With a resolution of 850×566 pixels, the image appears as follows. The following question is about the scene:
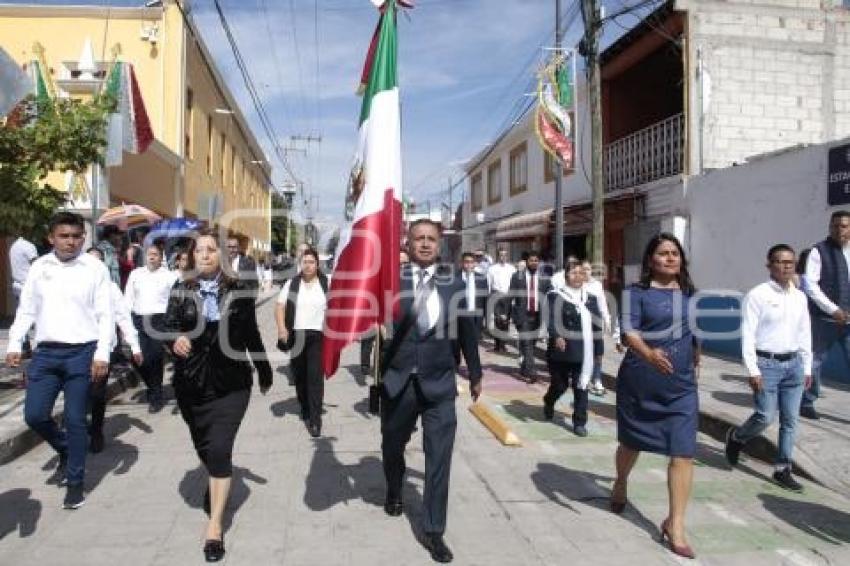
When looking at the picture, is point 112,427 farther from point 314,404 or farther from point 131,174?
point 131,174

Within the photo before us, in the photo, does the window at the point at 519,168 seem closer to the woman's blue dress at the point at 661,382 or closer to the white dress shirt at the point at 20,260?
the white dress shirt at the point at 20,260

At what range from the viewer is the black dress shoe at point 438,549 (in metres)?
4.16

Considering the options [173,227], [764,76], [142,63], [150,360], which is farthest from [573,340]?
[142,63]

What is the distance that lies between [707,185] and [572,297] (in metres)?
6.60

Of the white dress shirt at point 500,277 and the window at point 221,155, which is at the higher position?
the window at point 221,155

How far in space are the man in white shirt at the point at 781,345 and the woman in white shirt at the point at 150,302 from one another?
551 centimetres

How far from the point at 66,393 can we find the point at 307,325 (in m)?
2.54

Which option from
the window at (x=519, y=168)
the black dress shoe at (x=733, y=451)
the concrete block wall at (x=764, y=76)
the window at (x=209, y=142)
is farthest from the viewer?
the window at (x=209, y=142)

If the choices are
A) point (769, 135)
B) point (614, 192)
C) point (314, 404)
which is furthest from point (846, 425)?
point (614, 192)

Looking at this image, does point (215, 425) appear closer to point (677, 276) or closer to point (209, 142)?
point (677, 276)

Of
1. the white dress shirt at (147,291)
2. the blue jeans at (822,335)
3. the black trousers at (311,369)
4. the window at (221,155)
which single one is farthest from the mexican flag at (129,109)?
the window at (221,155)

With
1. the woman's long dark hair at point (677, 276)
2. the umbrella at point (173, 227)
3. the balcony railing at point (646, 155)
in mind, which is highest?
the balcony railing at point (646, 155)

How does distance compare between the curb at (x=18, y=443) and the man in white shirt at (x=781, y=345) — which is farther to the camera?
the curb at (x=18, y=443)

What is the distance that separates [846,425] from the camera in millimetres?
7355
